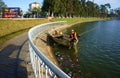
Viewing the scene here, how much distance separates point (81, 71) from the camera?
18406mm

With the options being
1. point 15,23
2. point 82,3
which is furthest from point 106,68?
point 82,3

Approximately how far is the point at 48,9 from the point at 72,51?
192 feet

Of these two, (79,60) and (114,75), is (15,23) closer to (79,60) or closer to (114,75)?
(79,60)

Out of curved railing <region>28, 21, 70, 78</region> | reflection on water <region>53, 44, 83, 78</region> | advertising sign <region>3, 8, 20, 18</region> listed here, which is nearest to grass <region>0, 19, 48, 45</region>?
reflection on water <region>53, 44, 83, 78</region>

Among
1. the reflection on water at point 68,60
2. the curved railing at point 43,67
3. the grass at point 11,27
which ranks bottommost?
the reflection on water at point 68,60

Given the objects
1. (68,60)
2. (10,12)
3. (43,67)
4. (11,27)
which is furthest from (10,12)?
(43,67)

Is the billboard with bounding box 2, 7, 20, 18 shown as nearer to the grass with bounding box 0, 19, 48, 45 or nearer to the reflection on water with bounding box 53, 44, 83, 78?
the grass with bounding box 0, 19, 48, 45

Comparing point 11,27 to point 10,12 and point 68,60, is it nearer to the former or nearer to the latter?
point 68,60

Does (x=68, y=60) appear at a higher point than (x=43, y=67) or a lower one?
lower

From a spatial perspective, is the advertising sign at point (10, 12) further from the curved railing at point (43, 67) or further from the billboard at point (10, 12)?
the curved railing at point (43, 67)

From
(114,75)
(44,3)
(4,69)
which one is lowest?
(114,75)

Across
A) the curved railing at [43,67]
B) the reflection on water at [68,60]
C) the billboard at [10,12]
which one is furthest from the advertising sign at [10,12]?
the curved railing at [43,67]

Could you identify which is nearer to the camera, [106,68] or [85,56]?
[106,68]

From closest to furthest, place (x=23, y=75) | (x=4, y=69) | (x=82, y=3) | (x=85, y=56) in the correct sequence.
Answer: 1. (x=23, y=75)
2. (x=4, y=69)
3. (x=85, y=56)
4. (x=82, y=3)
